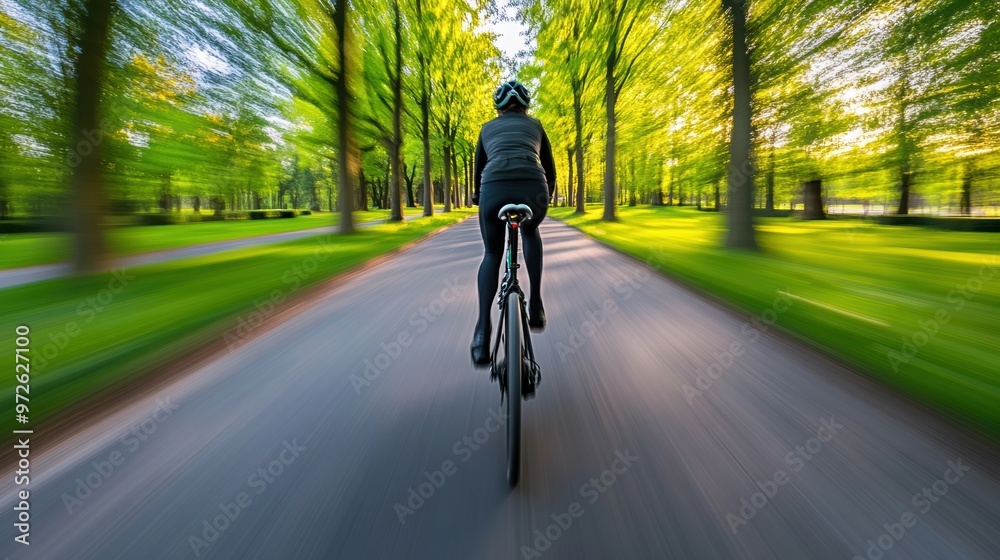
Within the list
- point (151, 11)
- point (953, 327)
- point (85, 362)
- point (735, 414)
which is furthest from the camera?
point (151, 11)

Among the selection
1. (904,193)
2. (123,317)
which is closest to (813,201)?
(904,193)

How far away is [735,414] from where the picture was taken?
9.35 ft

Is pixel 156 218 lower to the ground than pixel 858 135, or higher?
lower

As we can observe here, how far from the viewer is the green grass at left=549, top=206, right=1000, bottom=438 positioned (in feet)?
10.5

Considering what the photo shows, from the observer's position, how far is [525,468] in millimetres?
2287

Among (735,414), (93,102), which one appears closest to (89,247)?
(93,102)

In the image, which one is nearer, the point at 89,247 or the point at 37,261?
the point at 89,247

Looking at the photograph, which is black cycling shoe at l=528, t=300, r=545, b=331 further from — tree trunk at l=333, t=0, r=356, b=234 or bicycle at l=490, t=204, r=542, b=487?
tree trunk at l=333, t=0, r=356, b=234

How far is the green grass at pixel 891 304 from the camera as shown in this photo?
321 cm

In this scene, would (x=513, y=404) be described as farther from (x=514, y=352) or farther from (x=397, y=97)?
(x=397, y=97)

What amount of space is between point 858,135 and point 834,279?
A: 65.9 ft

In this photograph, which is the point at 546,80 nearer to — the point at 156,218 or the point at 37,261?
the point at 37,261

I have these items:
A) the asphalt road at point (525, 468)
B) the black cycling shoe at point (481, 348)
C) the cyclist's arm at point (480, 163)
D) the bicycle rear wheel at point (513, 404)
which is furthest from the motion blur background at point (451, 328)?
the cyclist's arm at point (480, 163)

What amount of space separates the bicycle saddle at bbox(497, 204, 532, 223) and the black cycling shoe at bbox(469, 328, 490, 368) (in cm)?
79
